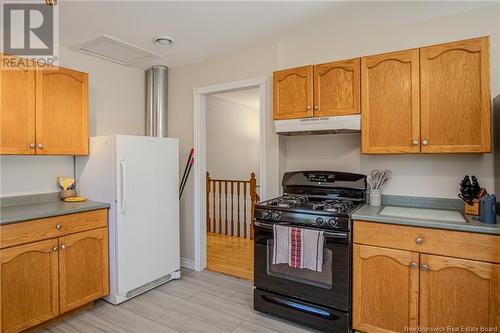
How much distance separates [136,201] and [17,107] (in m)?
1.17

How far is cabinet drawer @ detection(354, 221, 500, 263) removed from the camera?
175 cm

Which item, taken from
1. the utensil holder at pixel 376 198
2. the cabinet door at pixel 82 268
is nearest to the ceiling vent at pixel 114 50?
the cabinet door at pixel 82 268

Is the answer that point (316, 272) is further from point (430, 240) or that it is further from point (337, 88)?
point (337, 88)

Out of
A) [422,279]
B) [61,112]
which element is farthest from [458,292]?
[61,112]

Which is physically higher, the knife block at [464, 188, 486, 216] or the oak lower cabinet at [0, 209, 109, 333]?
the knife block at [464, 188, 486, 216]

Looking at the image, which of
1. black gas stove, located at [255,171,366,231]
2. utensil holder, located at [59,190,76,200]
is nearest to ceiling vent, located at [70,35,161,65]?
utensil holder, located at [59,190,76,200]

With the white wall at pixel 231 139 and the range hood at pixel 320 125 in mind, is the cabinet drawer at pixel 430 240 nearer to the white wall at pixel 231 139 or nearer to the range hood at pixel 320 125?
the range hood at pixel 320 125

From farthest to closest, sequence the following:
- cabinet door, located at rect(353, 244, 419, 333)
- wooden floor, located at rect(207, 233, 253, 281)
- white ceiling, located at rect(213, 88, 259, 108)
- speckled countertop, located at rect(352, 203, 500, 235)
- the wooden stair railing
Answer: white ceiling, located at rect(213, 88, 259, 108) → the wooden stair railing → wooden floor, located at rect(207, 233, 253, 281) → cabinet door, located at rect(353, 244, 419, 333) → speckled countertop, located at rect(352, 203, 500, 235)

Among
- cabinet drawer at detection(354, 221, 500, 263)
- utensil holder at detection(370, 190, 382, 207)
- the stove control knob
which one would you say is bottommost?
cabinet drawer at detection(354, 221, 500, 263)

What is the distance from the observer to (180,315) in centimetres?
248

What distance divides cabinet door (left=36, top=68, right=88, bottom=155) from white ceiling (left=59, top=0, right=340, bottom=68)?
0.42m

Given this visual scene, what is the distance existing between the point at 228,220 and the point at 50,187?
9.68 ft

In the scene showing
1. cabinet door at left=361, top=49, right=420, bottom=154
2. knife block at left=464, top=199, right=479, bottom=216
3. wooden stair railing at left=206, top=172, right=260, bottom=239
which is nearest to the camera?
knife block at left=464, top=199, right=479, bottom=216

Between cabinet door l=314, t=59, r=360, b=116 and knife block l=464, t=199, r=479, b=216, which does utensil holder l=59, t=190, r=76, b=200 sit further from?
knife block l=464, t=199, r=479, b=216
